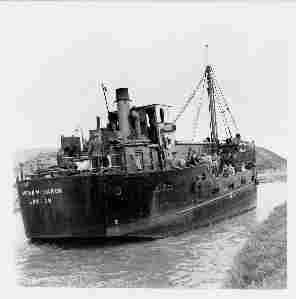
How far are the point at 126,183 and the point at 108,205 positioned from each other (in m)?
1.19

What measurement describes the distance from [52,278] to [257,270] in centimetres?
690

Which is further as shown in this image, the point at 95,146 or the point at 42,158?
the point at 95,146

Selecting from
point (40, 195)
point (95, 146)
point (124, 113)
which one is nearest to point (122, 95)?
point (124, 113)

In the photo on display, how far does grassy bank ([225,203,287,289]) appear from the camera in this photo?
13.9m

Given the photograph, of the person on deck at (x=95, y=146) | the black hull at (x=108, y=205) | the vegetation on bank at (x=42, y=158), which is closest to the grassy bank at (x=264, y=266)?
the vegetation on bank at (x=42, y=158)

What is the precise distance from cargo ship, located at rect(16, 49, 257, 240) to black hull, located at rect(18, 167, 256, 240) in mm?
42

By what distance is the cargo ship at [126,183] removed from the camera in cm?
1978

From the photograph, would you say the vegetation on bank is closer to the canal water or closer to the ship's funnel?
the canal water

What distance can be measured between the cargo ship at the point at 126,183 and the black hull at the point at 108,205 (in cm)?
4

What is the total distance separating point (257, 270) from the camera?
49.1 feet

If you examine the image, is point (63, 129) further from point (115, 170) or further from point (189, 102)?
point (189, 102)

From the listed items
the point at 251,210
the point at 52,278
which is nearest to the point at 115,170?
the point at 52,278

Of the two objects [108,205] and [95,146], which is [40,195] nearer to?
[108,205]

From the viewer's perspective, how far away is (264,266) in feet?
49.4
